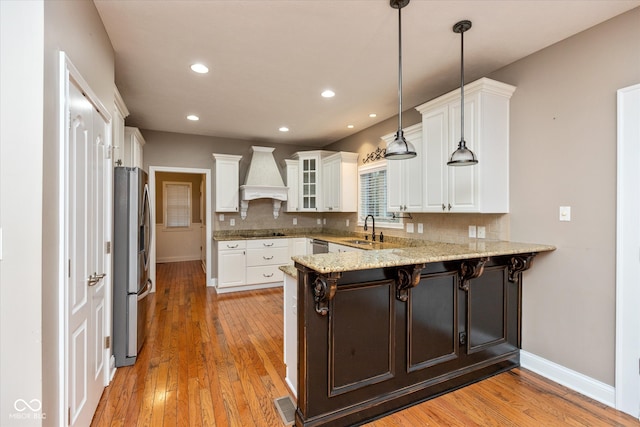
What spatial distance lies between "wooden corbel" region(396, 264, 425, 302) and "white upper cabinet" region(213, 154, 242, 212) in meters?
3.81

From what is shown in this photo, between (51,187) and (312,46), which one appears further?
(312,46)

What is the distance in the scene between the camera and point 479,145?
2.54 m

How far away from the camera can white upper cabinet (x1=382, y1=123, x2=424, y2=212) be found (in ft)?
10.9

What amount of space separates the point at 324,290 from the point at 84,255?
4.62 ft

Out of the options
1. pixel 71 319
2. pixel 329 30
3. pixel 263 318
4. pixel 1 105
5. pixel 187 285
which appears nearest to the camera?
pixel 1 105

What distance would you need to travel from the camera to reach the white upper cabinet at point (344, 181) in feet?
16.4

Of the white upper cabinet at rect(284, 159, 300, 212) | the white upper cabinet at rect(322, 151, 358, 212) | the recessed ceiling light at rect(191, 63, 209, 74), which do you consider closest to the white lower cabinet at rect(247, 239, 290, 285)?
the white upper cabinet at rect(284, 159, 300, 212)

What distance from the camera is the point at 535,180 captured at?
249cm

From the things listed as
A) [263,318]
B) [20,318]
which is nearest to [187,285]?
[263,318]

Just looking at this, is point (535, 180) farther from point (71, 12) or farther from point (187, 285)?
point (187, 285)

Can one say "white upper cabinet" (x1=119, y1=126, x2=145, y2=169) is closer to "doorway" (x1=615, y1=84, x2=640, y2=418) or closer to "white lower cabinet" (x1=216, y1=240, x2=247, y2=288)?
"white lower cabinet" (x1=216, y1=240, x2=247, y2=288)

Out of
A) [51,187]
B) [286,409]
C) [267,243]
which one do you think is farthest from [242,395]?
[267,243]

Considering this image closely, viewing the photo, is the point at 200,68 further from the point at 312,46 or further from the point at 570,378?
the point at 570,378

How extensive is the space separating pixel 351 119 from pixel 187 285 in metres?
A: 4.06
